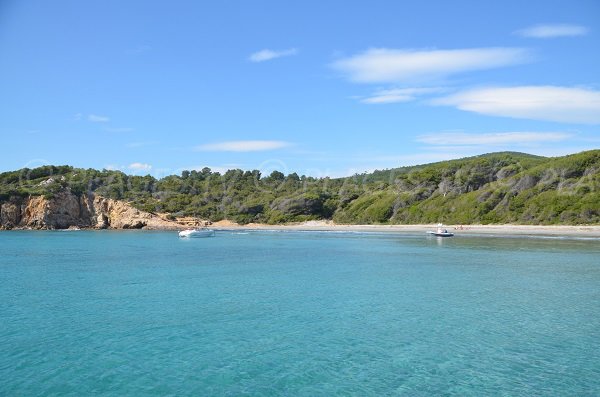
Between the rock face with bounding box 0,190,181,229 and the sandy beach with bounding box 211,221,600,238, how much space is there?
766 inches

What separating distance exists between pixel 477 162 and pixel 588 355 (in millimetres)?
105496

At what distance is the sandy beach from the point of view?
7575 centimetres

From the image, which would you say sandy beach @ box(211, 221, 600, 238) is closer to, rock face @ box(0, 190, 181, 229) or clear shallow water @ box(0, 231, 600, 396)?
rock face @ box(0, 190, 181, 229)

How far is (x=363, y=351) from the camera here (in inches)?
640

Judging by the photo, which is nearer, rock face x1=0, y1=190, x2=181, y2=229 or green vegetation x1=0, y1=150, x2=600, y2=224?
green vegetation x1=0, y1=150, x2=600, y2=224

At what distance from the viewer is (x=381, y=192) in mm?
130750

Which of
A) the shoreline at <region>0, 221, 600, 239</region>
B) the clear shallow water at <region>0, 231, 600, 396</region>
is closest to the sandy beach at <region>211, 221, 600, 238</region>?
the shoreline at <region>0, 221, 600, 239</region>

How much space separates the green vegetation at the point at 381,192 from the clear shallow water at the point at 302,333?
→ 5824 centimetres

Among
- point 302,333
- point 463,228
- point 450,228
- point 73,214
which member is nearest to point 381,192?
point 450,228

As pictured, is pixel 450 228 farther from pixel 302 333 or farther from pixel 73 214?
pixel 73 214

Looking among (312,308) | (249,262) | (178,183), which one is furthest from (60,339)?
(178,183)

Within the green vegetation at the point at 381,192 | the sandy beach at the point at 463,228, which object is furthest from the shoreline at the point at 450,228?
the green vegetation at the point at 381,192

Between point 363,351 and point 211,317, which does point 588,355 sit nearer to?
point 363,351

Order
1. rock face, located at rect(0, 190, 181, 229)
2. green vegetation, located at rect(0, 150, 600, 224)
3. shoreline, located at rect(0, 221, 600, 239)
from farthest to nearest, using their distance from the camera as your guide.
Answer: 1. rock face, located at rect(0, 190, 181, 229)
2. green vegetation, located at rect(0, 150, 600, 224)
3. shoreline, located at rect(0, 221, 600, 239)
